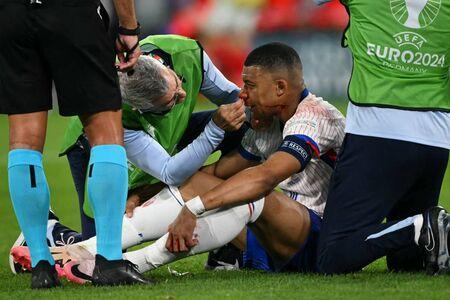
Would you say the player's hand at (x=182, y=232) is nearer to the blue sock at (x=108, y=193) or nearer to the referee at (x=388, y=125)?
the blue sock at (x=108, y=193)

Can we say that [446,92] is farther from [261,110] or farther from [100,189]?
[100,189]

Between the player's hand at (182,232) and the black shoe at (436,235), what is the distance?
1.04 m

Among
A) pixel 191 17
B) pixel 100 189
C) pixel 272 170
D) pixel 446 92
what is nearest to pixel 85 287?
pixel 100 189

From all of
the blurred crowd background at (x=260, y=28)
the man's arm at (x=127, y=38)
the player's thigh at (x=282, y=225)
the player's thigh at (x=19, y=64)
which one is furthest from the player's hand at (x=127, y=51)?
the blurred crowd background at (x=260, y=28)

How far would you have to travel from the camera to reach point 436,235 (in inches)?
203

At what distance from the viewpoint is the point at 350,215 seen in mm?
5461

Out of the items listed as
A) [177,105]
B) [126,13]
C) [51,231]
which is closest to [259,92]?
[177,105]

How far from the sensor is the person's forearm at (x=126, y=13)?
5090mm

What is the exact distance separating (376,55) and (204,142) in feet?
3.14

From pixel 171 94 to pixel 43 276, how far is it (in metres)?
1.20

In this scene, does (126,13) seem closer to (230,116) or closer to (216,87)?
(230,116)

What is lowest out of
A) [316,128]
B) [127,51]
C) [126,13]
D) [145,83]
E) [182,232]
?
[182,232]

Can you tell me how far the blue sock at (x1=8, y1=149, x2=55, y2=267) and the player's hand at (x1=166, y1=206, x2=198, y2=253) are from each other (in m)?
0.58

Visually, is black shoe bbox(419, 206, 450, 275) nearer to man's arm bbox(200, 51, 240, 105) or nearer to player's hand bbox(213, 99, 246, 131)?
player's hand bbox(213, 99, 246, 131)
